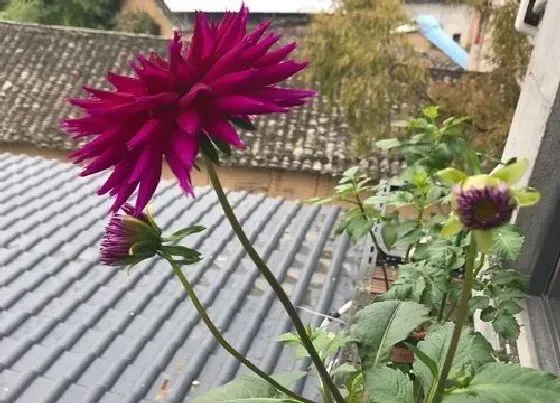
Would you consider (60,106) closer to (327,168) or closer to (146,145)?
(327,168)

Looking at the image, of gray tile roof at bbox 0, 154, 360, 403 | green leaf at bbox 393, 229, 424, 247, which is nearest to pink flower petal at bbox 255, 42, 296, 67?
green leaf at bbox 393, 229, 424, 247

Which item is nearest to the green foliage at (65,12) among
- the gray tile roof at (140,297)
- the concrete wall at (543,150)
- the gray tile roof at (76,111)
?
the gray tile roof at (76,111)

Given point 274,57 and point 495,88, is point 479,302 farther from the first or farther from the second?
point 495,88

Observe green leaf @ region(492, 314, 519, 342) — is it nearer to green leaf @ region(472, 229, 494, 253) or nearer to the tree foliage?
green leaf @ region(472, 229, 494, 253)

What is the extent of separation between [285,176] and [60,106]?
364 centimetres

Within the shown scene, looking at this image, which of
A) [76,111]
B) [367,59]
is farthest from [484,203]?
[76,111]

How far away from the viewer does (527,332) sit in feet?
5.07

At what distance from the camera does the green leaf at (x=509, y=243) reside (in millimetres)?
1179

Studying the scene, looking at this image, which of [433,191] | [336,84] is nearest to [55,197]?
[433,191]

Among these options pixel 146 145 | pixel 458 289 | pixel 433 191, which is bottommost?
pixel 458 289

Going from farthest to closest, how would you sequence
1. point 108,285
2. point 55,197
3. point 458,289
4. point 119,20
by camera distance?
point 119,20 → point 55,197 → point 108,285 → point 458,289

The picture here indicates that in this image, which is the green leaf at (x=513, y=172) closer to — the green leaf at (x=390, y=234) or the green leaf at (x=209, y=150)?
the green leaf at (x=209, y=150)

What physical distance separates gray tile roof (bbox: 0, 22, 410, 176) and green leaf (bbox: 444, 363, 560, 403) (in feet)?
23.3

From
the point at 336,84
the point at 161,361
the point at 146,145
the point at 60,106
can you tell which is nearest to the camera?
the point at 146,145
